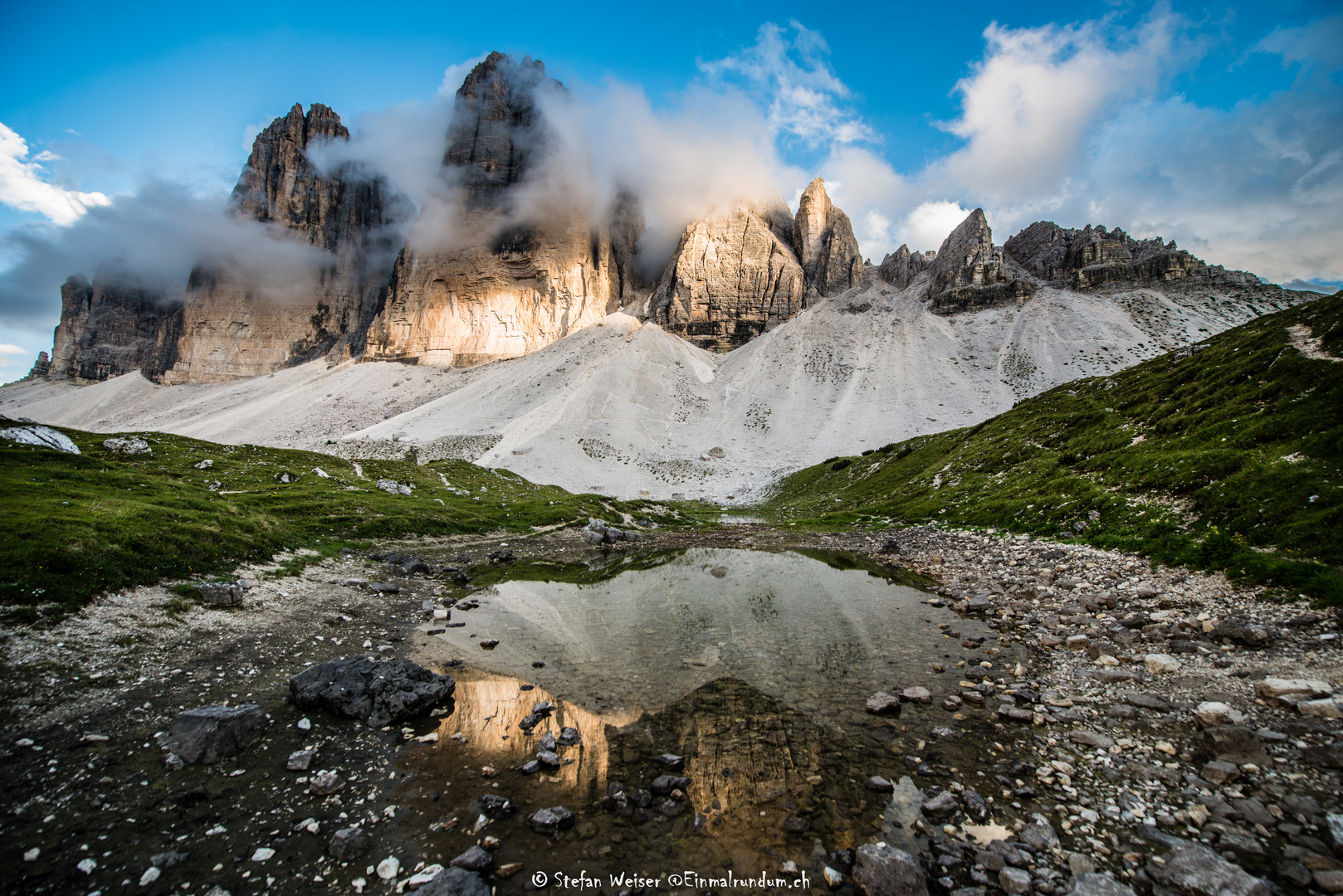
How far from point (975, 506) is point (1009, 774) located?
28.7 metres

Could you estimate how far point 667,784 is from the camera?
7.19 m

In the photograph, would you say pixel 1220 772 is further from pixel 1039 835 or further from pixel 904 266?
pixel 904 266

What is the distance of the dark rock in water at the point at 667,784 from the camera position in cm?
714

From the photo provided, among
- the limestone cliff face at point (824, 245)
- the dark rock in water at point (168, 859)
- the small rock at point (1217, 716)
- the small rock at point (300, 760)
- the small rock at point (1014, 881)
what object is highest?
the limestone cliff face at point (824, 245)

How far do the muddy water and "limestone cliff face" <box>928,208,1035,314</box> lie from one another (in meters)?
144

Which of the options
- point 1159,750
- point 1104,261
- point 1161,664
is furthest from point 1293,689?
point 1104,261

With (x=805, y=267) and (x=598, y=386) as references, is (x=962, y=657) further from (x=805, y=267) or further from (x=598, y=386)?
(x=805, y=267)

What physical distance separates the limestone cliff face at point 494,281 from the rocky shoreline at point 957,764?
563 feet

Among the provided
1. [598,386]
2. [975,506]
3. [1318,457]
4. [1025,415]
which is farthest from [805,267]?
[1318,457]

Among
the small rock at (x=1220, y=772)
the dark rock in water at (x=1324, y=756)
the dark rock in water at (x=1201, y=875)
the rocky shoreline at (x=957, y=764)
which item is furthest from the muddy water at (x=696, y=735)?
the dark rock in water at (x=1324, y=756)

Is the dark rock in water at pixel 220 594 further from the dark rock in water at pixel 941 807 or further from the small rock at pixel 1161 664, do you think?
the small rock at pixel 1161 664

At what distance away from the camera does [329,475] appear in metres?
45.1

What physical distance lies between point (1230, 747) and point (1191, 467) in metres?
17.8

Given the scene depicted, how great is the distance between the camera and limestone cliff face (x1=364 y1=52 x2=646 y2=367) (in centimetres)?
17338
